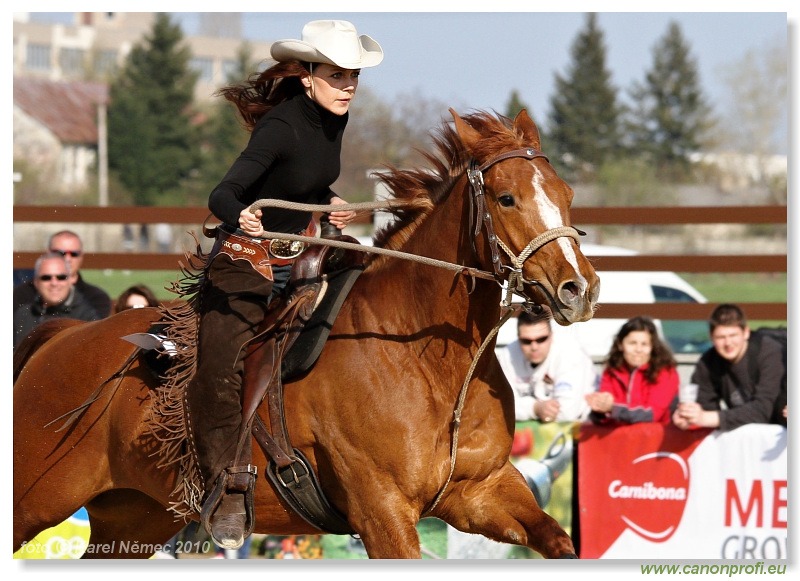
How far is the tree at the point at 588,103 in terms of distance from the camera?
154 feet

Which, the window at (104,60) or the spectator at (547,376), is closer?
the spectator at (547,376)

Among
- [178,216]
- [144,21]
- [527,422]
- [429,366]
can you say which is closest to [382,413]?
[429,366]

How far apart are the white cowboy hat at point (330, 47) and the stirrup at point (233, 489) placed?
1784 millimetres

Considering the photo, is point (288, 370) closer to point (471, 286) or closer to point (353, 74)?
point (471, 286)

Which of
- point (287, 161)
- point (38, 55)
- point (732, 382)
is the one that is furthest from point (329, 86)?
point (38, 55)

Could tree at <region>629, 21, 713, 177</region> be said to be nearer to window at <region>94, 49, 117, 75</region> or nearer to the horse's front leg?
window at <region>94, 49, 117, 75</region>

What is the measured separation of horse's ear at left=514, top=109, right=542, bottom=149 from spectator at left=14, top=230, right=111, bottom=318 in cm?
448

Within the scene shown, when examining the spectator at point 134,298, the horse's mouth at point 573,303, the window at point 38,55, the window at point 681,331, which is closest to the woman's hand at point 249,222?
the horse's mouth at point 573,303

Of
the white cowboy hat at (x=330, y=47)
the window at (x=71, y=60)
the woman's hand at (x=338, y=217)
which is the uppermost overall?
the window at (x=71, y=60)

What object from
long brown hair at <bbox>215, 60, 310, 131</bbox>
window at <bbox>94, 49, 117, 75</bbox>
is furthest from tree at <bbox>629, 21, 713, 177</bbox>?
long brown hair at <bbox>215, 60, 310, 131</bbox>

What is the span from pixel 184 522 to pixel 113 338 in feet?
3.51

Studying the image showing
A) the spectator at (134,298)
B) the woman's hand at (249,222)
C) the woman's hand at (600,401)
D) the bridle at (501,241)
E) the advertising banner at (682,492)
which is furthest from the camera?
the spectator at (134,298)

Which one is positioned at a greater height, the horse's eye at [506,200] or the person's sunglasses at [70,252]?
the horse's eye at [506,200]

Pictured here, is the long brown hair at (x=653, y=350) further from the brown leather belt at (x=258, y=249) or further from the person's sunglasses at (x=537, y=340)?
the brown leather belt at (x=258, y=249)
